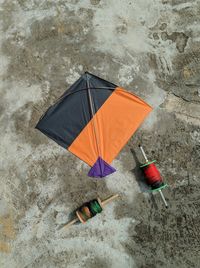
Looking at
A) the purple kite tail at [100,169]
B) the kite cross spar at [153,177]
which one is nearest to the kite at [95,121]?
the purple kite tail at [100,169]

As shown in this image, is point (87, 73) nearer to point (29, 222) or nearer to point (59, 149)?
point (59, 149)

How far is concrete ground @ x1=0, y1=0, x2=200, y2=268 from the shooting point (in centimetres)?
309

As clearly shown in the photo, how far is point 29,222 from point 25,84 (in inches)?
61.3

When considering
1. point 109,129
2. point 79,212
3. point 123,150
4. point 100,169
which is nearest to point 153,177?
point 123,150

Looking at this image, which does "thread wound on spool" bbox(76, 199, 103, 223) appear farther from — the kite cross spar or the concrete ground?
the kite cross spar

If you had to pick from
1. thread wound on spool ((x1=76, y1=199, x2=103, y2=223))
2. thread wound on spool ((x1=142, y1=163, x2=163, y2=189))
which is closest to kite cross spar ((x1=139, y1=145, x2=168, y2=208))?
thread wound on spool ((x1=142, y1=163, x2=163, y2=189))

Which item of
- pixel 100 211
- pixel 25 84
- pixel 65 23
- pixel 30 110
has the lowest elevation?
pixel 100 211

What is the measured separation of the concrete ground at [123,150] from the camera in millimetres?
3088

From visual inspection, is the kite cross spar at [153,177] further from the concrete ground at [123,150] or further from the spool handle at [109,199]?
the spool handle at [109,199]

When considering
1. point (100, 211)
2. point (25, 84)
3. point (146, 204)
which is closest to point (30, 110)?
point (25, 84)

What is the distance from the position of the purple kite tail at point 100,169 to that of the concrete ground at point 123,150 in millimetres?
66

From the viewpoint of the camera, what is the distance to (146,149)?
3.18 metres

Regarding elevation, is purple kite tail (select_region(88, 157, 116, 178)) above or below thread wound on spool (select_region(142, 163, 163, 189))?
above

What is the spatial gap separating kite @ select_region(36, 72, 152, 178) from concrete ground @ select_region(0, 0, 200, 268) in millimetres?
92
